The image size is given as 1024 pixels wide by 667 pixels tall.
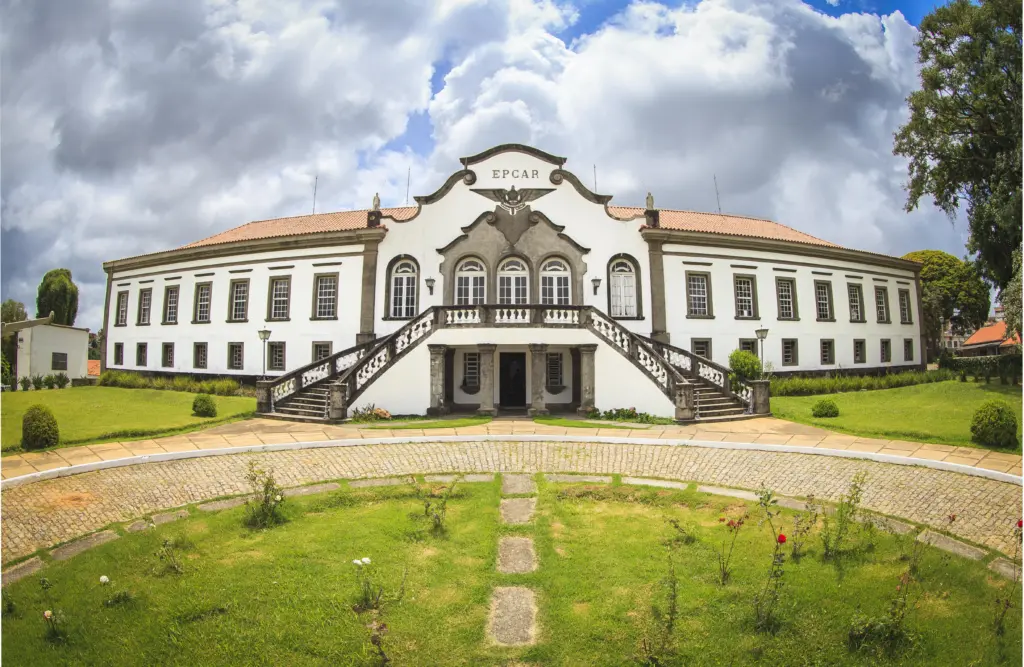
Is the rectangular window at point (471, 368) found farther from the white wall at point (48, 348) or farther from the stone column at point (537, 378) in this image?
the white wall at point (48, 348)

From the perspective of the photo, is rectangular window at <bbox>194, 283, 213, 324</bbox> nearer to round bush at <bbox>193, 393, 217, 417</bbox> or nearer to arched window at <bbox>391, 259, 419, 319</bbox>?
arched window at <bbox>391, 259, 419, 319</bbox>

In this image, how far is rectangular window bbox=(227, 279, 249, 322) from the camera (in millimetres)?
26281

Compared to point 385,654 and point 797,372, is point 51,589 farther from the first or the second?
point 797,372

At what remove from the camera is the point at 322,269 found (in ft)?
80.9

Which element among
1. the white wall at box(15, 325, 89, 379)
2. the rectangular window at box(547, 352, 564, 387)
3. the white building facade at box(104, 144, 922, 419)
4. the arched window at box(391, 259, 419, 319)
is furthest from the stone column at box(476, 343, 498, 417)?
the white wall at box(15, 325, 89, 379)

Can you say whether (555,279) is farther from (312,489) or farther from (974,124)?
(974,124)

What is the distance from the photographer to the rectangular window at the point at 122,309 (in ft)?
98.5

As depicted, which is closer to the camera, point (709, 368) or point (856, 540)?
point (856, 540)

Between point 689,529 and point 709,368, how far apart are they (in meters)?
12.7

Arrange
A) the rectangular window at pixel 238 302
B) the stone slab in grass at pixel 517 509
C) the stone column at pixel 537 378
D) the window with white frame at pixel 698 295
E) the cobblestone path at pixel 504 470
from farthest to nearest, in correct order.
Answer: the rectangular window at pixel 238 302, the window with white frame at pixel 698 295, the stone column at pixel 537 378, the stone slab in grass at pixel 517 509, the cobblestone path at pixel 504 470

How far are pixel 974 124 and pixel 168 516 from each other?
1119 inches

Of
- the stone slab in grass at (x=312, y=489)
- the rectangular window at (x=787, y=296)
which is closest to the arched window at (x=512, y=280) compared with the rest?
the rectangular window at (x=787, y=296)

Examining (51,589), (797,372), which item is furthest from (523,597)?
(797,372)

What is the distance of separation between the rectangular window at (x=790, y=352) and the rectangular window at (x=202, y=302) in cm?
2873
